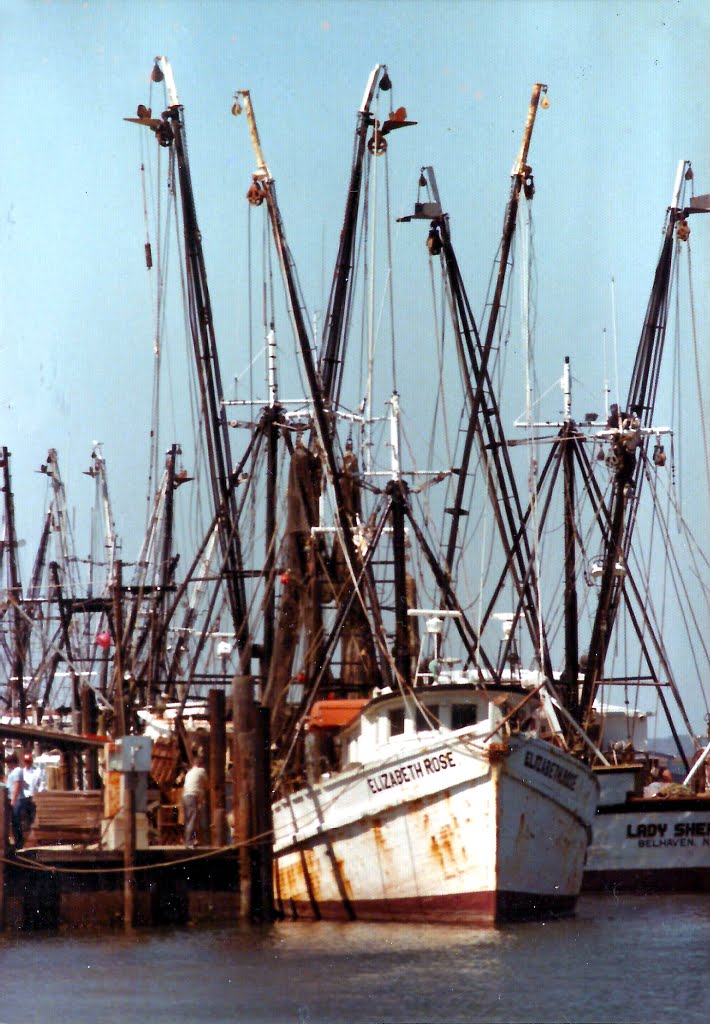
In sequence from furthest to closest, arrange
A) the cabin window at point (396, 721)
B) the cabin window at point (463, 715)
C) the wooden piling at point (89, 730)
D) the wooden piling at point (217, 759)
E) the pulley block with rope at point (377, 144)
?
the pulley block with rope at point (377, 144), the wooden piling at point (89, 730), the cabin window at point (396, 721), the cabin window at point (463, 715), the wooden piling at point (217, 759)

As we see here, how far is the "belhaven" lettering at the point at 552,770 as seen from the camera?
33812mm

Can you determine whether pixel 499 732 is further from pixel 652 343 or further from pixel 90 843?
pixel 652 343

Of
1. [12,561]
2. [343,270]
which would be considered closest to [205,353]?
[343,270]

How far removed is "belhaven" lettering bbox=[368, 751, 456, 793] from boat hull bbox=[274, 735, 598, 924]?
0.02 metres

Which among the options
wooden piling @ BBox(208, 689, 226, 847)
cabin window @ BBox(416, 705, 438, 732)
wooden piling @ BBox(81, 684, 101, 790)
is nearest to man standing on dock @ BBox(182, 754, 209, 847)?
wooden piling @ BBox(208, 689, 226, 847)

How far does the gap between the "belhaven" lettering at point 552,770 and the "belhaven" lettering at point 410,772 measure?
1527 mm

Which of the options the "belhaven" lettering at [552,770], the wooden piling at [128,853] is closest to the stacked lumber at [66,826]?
the wooden piling at [128,853]

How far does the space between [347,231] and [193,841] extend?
55.6 ft

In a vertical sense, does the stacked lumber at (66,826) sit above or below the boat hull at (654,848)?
above

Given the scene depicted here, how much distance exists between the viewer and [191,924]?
1312 inches

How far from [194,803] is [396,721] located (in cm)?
434

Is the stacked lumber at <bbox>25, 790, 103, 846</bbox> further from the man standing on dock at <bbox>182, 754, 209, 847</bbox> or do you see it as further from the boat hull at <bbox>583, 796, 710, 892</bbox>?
the boat hull at <bbox>583, 796, 710, 892</bbox>

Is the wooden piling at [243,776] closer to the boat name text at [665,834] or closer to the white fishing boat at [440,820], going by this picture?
the white fishing boat at [440,820]

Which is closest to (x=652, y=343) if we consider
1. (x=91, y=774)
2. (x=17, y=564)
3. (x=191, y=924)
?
(x=91, y=774)
